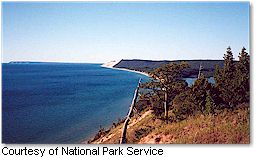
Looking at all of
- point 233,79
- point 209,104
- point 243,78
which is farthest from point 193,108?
point 243,78

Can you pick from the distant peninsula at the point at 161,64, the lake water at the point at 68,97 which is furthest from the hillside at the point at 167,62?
the lake water at the point at 68,97

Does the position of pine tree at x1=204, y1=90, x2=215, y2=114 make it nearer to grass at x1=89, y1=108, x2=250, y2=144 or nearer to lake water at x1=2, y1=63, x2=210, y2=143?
grass at x1=89, y1=108, x2=250, y2=144

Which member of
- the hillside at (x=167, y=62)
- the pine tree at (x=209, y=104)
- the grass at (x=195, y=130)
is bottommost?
the grass at (x=195, y=130)

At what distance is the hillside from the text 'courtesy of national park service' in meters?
1.03

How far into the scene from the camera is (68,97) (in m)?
5.13

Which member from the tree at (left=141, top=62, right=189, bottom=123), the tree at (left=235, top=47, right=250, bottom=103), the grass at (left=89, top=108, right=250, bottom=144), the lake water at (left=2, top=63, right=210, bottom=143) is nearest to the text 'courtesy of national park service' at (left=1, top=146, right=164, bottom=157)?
the grass at (left=89, top=108, right=250, bottom=144)

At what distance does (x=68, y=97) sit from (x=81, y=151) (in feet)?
2.52

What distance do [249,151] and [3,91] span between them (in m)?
3.01

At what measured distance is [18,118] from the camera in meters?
4.95

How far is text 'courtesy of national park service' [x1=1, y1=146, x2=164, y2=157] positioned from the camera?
473 cm

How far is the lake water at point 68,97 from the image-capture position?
16.3 ft

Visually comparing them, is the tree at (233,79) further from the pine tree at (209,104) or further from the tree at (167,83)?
the tree at (167,83)

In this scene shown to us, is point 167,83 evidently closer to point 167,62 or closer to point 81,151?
point 167,62

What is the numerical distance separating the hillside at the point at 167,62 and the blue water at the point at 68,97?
105 mm
